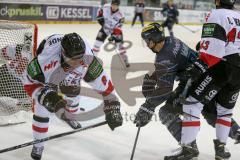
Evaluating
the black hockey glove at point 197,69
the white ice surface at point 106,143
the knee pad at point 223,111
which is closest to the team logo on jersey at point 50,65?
the white ice surface at point 106,143

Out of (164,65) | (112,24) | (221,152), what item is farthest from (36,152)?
(112,24)

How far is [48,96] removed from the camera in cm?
251

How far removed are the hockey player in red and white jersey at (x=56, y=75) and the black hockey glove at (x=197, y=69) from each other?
614mm

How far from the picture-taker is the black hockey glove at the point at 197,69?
2691 mm

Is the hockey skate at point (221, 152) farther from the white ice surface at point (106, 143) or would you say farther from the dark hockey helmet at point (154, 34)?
the dark hockey helmet at point (154, 34)

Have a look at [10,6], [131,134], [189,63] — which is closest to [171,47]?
[189,63]

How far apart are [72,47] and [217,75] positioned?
3.75 feet

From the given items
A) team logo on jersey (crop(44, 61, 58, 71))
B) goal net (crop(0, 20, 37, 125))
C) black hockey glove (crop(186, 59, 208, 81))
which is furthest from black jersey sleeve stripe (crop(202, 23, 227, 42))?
goal net (crop(0, 20, 37, 125))

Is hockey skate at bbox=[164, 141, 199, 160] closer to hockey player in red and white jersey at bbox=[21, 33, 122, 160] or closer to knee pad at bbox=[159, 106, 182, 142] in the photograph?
knee pad at bbox=[159, 106, 182, 142]

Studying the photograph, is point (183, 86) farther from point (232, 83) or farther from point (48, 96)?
point (48, 96)

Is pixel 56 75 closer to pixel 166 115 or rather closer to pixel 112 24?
pixel 166 115

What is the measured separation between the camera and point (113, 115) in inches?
112

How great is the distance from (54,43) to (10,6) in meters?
8.10

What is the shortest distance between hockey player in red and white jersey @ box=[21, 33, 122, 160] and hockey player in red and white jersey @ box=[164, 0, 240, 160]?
58 centimetres
